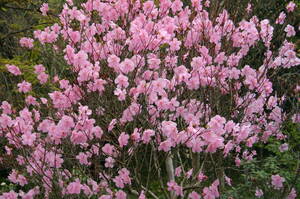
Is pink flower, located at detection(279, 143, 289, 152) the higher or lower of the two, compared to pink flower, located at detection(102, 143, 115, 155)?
lower

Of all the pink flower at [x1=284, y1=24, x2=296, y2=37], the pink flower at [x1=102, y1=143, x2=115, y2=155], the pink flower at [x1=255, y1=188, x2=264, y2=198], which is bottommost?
the pink flower at [x1=255, y1=188, x2=264, y2=198]

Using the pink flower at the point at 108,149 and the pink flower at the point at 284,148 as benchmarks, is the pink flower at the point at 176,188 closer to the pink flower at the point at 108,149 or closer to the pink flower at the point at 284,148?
the pink flower at the point at 108,149

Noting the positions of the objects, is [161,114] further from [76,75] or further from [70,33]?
[70,33]

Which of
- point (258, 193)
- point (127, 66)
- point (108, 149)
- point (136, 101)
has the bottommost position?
point (258, 193)

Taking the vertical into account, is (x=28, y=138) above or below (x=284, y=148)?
above

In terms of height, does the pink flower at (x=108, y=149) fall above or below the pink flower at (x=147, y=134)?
below

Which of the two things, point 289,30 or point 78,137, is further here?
point 289,30

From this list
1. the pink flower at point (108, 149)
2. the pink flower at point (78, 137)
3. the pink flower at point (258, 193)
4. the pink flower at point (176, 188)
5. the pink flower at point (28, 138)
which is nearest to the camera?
the pink flower at point (78, 137)

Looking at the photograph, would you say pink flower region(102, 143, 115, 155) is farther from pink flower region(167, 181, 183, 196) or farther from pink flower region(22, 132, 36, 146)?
pink flower region(167, 181, 183, 196)

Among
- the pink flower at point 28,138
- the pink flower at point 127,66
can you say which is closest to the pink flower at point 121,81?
the pink flower at point 127,66

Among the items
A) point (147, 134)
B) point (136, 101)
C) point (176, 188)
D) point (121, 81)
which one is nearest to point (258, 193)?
point (176, 188)

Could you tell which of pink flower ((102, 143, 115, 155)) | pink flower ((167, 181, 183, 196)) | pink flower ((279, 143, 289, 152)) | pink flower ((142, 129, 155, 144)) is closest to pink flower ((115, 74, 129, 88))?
pink flower ((142, 129, 155, 144))

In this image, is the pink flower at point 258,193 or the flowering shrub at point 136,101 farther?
the pink flower at point 258,193

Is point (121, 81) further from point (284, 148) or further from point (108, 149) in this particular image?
point (284, 148)
